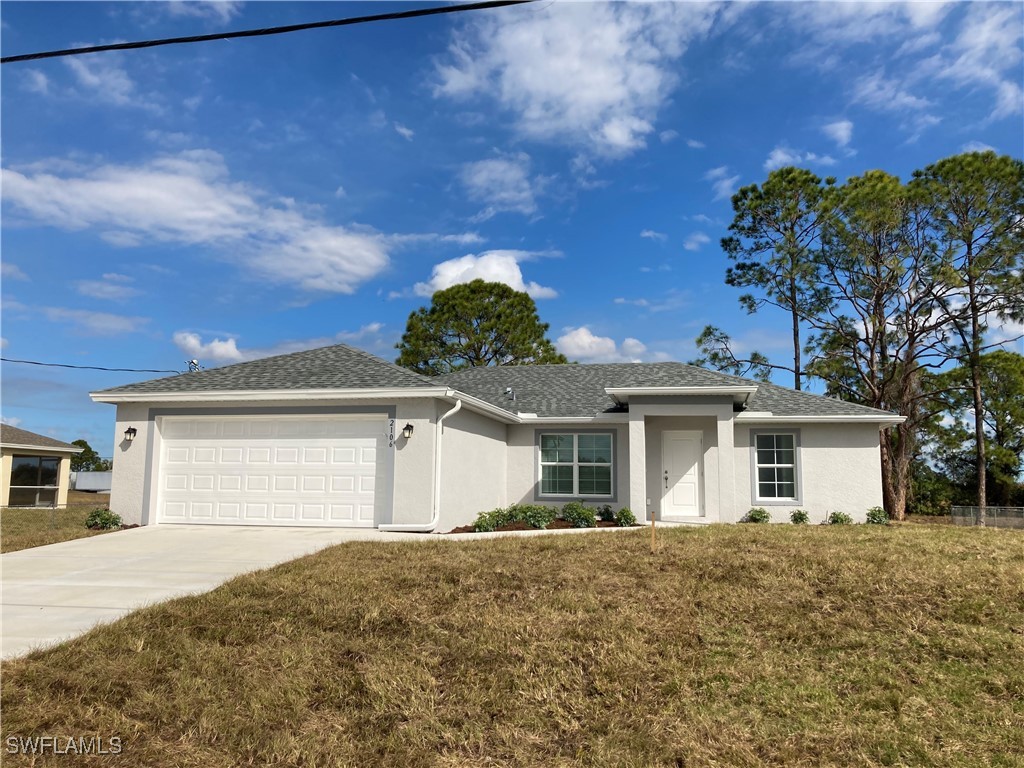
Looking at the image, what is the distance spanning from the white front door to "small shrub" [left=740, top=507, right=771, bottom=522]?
1167 mm

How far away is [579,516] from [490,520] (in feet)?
Result: 6.83

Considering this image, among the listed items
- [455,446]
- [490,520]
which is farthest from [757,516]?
[455,446]

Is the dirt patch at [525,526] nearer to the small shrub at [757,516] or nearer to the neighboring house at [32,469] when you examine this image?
the small shrub at [757,516]

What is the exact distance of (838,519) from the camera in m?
15.3

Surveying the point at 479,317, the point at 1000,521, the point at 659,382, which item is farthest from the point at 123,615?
the point at 479,317

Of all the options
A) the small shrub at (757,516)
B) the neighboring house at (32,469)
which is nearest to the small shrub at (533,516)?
the small shrub at (757,516)

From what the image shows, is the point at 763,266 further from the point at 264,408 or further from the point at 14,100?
the point at 14,100

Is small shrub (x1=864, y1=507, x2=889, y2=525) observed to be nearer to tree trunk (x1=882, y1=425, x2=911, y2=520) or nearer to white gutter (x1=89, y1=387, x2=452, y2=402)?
tree trunk (x1=882, y1=425, x2=911, y2=520)

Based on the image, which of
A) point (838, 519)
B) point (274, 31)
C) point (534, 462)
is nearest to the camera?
point (274, 31)

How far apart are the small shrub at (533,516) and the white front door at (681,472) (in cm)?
324

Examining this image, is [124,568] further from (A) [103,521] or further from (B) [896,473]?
(B) [896,473]

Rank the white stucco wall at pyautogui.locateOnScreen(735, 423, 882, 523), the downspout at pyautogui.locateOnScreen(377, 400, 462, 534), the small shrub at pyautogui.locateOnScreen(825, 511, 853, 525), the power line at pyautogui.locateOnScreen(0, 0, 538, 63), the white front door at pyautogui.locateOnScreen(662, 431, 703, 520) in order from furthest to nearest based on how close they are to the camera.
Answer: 1. the white front door at pyautogui.locateOnScreen(662, 431, 703, 520)
2. the white stucco wall at pyautogui.locateOnScreen(735, 423, 882, 523)
3. the small shrub at pyautogui.locateOnScreen(825, 511, 853, 525)
4. the downspout at pyautogui.locateOnScreen(377, 400, 462, 534)
5. the power line at pyautogui.locateOnScreen(0, 0, 538, 63)

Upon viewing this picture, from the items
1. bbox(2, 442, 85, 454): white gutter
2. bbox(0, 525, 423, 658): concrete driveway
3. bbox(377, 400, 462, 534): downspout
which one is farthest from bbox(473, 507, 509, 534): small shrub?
bbox(2, 442, 85, 454): white gutter

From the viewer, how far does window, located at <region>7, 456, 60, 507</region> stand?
80.6ft
